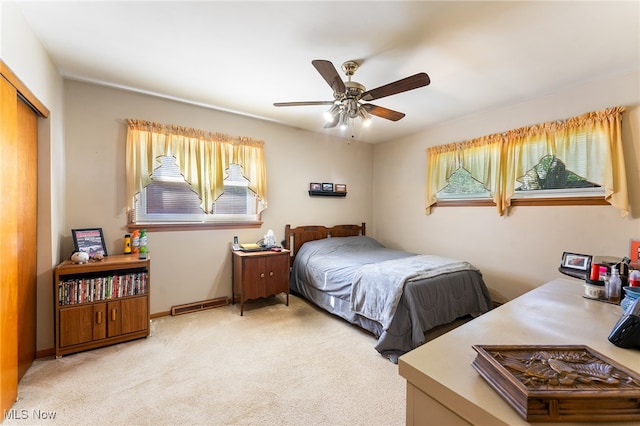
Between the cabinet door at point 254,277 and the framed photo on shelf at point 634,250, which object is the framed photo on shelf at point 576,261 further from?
the cabinet door at point 254,277

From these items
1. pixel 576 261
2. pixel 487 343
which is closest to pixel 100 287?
pixel 487 343

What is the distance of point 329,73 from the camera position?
196 cm

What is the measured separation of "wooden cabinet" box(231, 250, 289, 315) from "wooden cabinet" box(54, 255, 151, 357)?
97cm

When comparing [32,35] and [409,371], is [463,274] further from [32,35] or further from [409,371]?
[32,35]

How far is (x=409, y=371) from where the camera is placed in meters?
0.77

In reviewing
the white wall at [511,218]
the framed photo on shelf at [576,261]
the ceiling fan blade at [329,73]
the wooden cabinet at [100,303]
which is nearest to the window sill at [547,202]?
the white wall at [511,218]

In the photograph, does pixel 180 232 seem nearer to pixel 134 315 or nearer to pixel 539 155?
pixel 134 315

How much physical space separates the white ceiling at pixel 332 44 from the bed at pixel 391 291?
1.91 metres

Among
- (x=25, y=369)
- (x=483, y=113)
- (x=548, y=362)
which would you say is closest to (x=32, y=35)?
(x=25, y=369)

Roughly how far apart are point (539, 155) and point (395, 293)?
7.64 ft

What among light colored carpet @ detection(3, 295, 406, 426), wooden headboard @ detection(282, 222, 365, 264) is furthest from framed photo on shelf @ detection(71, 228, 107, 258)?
wooden headboard @ detection(282, 222, 365, 264)

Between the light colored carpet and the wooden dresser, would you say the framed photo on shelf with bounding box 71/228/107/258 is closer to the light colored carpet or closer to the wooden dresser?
the light colored carpet

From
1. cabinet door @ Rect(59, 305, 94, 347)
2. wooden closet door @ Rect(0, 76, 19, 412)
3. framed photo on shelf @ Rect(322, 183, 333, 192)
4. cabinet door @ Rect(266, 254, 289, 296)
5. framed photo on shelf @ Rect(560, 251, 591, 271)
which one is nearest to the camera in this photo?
wooden closet door @ Rect(0, 76, 19, 412)

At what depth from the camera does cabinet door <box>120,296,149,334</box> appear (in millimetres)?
2490
